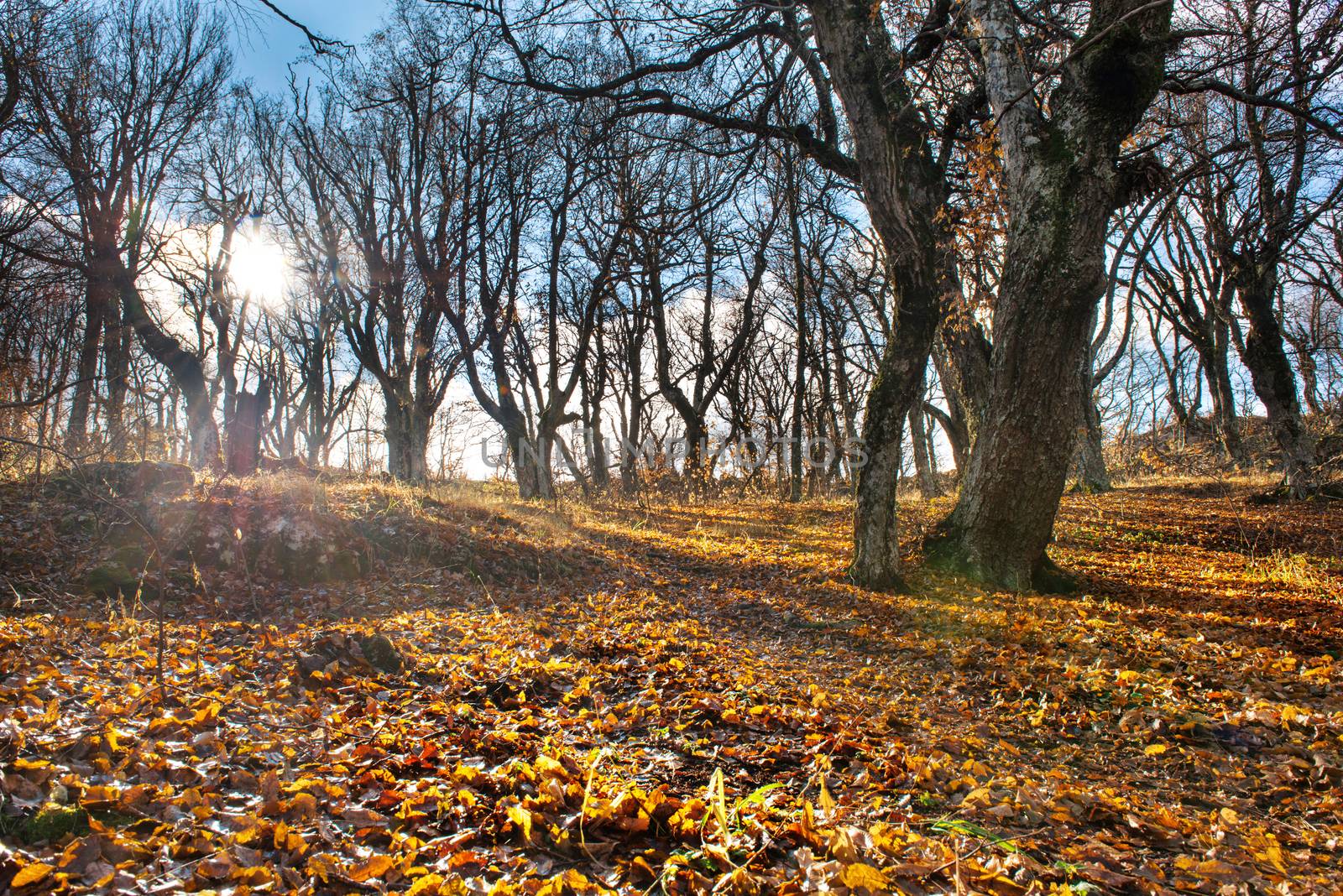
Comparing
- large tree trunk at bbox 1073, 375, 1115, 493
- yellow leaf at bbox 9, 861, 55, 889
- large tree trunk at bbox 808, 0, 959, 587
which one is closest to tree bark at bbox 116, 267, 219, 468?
large tree trunk at bbox 808, 0, 959, 587

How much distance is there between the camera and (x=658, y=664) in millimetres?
4020

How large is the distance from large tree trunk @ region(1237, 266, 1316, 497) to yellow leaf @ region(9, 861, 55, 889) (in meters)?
12.4

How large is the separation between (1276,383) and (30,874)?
13.2 meters

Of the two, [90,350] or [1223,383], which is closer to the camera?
[90,350]

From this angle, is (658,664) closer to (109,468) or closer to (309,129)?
(109,468)

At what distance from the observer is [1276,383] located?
9.51 meters

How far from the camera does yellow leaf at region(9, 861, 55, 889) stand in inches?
61.0

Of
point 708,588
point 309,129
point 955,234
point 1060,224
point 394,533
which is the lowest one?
point 708,588

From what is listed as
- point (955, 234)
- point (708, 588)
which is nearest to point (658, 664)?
point (708, 588)

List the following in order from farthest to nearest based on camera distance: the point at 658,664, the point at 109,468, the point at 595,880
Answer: the point at 109,468, the point at 658,664, the point at 595,880

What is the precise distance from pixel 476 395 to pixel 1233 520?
1241 cm

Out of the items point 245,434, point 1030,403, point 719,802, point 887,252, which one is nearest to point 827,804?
point 719,802

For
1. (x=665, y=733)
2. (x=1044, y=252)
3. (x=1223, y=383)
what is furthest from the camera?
(x=1223, y=383)

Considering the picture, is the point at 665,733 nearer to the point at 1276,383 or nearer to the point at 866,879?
the point at 866,879
